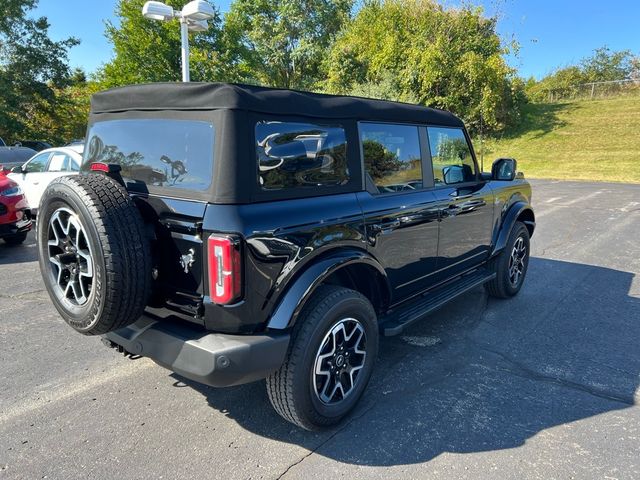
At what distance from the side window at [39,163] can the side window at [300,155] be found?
7.64m

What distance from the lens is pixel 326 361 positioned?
101 inches

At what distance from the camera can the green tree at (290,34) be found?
31.8 metres

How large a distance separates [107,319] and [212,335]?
0.54m

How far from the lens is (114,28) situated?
24.8 meters

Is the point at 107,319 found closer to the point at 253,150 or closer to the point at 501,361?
the point at 253,150

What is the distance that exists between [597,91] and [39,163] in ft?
131

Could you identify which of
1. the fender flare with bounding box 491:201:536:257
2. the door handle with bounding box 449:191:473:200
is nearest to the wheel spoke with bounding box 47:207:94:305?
the door handle with bounding box 449:191:473:200

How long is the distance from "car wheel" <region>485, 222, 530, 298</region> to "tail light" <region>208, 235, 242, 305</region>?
328 cm

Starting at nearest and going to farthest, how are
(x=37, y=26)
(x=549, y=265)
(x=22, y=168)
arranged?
(x=549, y=265) < (x=22, y=168) < (x=37, y=26)

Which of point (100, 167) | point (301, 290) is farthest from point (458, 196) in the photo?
point (100, 167)

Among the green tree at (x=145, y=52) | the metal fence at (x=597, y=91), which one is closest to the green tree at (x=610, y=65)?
the metal fence at (x=597, y=91)

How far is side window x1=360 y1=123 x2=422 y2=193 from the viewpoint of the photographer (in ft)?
9.84

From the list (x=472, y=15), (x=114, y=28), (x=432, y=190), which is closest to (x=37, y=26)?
(x=114, y=28)

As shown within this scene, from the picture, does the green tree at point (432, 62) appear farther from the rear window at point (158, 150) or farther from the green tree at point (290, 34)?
the rear window at point (158, 150)
